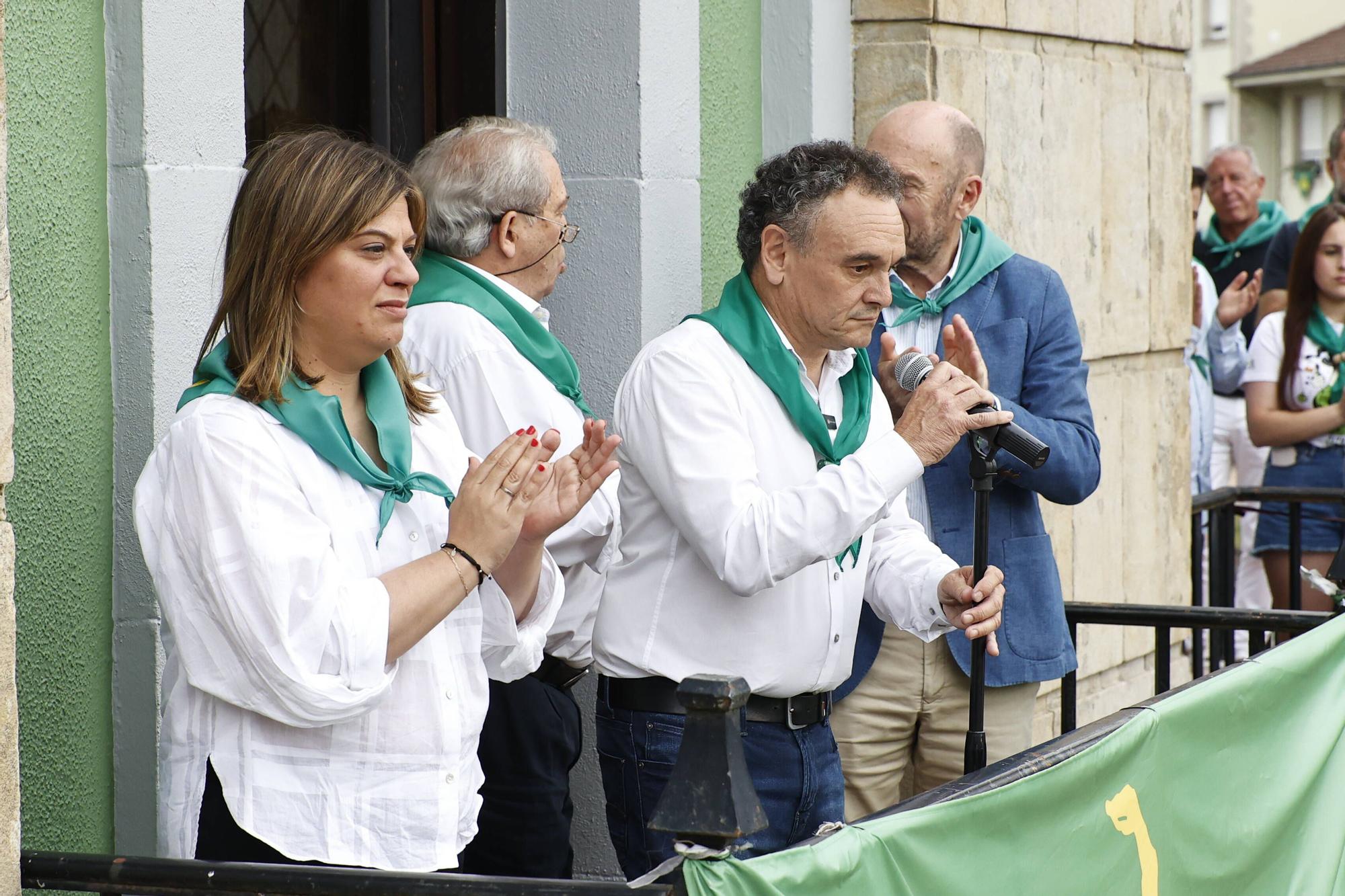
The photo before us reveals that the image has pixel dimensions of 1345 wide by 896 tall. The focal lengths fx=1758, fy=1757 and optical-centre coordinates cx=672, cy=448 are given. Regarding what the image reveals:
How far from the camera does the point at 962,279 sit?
156 inches

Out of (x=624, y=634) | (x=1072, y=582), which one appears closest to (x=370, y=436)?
(x=624, y=634)

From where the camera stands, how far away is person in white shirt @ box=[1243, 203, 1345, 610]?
22.7 ft

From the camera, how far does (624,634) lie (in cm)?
310

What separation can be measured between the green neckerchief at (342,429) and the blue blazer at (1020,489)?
1596mm

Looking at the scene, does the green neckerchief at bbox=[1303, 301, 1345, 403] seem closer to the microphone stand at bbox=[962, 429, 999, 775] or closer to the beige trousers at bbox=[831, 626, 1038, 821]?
the beige trousers at bbox=[831, 626, 1038, 821]

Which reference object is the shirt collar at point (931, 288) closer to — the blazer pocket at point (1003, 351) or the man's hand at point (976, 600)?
the blazer pocket at point (1003, 351)

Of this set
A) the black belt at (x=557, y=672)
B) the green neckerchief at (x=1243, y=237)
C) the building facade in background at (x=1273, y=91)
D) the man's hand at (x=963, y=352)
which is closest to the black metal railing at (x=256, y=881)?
the black belt at (x=557, y=672)

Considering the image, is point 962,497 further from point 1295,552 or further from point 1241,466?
point 1241,466

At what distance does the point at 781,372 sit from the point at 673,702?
614mm

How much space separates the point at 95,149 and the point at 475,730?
49.0 inches

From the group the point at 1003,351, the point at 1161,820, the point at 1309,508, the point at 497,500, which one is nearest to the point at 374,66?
the point at 1003,351

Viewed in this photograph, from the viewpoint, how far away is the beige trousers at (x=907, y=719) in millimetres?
3873

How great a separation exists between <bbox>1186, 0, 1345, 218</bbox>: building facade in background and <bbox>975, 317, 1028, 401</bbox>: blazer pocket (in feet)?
106

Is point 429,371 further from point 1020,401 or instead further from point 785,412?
point 1020,401
